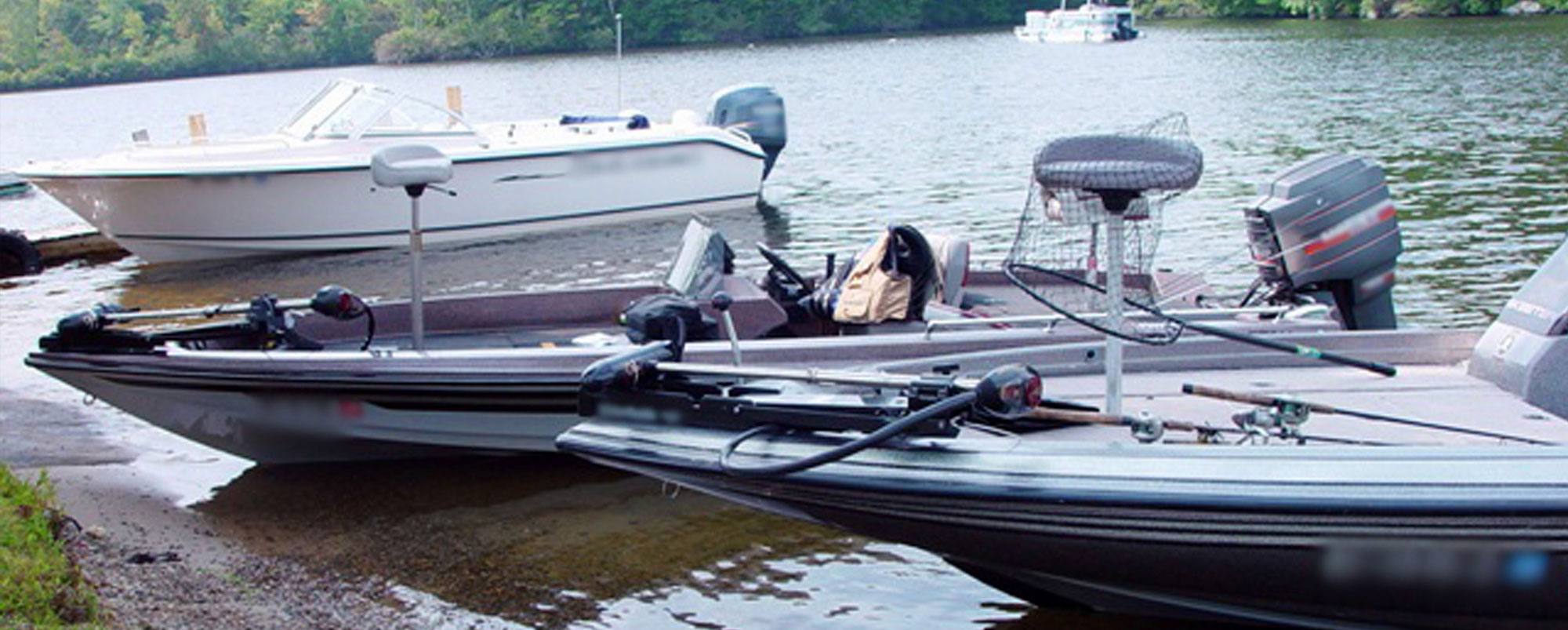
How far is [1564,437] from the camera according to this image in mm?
5625

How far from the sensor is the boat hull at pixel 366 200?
16.5 m

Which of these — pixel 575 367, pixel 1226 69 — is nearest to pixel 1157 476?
pixel 575 367

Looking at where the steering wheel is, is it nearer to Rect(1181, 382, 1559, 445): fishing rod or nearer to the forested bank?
Rect(1181, 382, 1559, 445): fishing rod

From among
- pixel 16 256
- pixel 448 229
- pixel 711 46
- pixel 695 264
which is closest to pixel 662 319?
pixel 695 264

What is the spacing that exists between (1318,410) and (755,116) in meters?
14.5

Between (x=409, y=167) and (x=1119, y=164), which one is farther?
(x=409, y=167)

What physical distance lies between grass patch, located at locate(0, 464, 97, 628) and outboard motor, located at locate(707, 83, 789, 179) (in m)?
13.6

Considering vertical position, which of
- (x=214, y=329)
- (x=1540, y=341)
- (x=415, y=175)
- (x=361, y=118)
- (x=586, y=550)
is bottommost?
(x=586, y=550)

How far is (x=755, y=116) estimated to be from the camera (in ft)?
64.9

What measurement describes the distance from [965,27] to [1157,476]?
7704 cm

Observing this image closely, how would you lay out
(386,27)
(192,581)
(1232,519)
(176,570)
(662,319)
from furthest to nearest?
(386,27) < (662,319) < (176,570) < (192,581) < (1232,519)

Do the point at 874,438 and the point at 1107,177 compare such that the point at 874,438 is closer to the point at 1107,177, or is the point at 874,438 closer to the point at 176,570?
the point at 1107,177

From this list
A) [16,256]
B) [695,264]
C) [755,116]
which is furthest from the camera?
[755,116]

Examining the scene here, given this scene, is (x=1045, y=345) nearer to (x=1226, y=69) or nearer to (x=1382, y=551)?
(x=1382, y=551)
